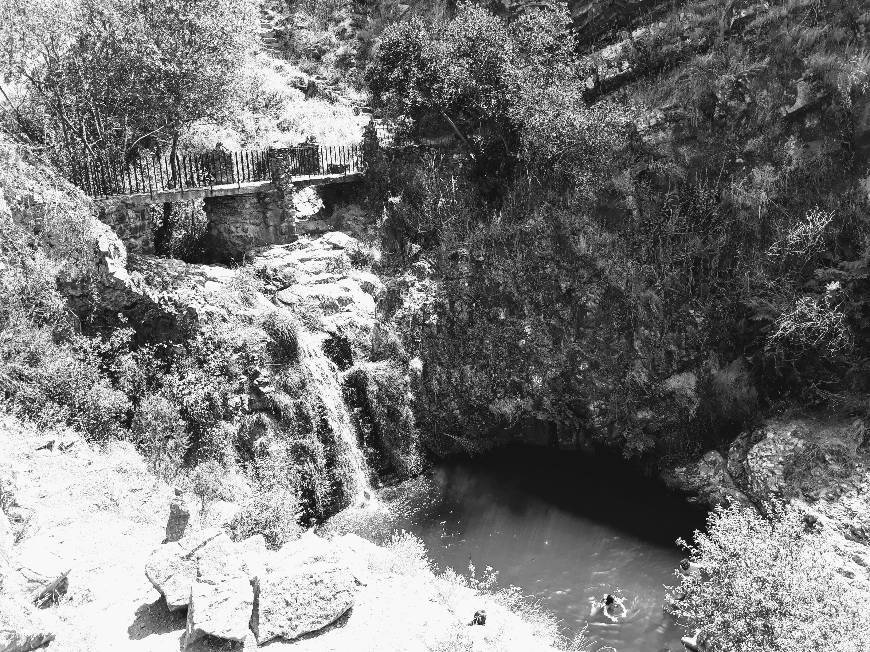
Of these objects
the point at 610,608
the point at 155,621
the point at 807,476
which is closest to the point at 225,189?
the point at 155,621

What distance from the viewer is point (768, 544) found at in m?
11.1

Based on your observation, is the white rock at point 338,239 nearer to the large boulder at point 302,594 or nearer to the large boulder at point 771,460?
the large boulder at point 302,594

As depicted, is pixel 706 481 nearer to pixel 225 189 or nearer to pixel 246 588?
pixel 246 588

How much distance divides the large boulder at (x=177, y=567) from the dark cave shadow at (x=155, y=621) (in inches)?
7.7

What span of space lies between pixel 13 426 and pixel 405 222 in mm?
12660

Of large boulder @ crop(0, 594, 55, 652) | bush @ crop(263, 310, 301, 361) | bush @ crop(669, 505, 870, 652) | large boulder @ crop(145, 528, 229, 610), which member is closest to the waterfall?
bush @ crop(263, 310, 301, 361)

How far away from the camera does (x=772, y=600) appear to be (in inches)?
406

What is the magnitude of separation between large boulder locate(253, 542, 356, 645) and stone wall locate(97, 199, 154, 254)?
1035 cm

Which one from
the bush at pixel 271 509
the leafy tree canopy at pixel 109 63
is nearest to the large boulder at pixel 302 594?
the bush at pixel 271 509

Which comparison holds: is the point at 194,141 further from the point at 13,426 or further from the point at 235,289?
the point at 13,426

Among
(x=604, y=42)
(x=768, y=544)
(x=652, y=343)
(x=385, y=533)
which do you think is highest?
(x=604, y=42)

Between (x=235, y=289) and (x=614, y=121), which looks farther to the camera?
(x=614, y=121)

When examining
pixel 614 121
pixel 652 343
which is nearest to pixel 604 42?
pixel 614 121

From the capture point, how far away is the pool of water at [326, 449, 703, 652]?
13.7 m
